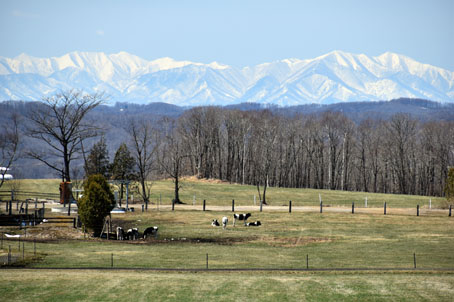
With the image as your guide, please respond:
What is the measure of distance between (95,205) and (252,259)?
14.7 metres

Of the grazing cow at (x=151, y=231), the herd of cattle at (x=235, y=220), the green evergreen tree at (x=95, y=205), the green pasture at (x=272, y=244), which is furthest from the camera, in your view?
the herd of cattle at (x=235, y=220)

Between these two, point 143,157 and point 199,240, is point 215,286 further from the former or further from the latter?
point 143,157

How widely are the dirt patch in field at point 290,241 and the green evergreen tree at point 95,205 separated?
1133 cm

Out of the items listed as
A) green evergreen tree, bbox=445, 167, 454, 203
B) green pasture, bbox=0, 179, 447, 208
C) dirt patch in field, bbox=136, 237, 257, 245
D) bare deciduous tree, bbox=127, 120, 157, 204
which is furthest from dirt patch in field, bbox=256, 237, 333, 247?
green pasture, bbox=0, 179, 447, 208

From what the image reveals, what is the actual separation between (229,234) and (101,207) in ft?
30.9

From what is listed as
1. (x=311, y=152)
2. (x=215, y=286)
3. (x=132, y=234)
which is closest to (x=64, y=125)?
(x=132, y=234)

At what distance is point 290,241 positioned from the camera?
128ft

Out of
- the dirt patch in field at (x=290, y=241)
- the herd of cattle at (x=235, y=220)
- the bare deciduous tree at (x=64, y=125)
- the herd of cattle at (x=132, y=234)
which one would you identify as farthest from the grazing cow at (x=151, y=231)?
the bare deciduous tree at (x=64, y=125)

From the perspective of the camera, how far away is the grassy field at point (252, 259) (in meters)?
22.8

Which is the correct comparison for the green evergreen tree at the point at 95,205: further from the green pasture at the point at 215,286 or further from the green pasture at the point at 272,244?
the green pasture at the point at 215,286

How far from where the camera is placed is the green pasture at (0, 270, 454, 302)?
876 inches

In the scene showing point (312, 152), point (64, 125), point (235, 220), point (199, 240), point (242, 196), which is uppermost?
point (64, 125)

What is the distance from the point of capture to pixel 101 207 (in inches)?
1622

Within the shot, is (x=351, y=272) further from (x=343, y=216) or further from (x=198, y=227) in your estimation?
(x=343, y=216)
